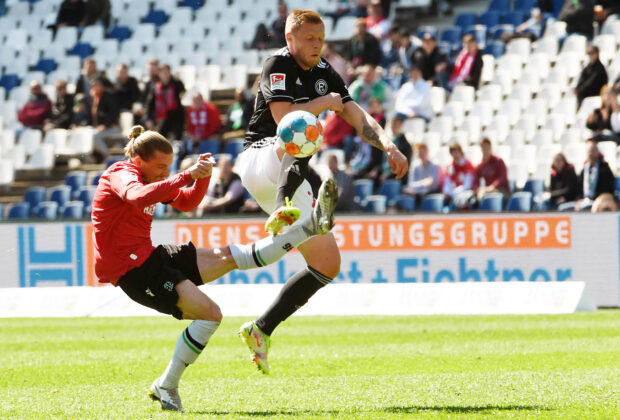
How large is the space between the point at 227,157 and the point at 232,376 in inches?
418

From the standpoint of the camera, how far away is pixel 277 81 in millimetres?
6941

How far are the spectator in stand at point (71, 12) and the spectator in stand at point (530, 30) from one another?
11082mm

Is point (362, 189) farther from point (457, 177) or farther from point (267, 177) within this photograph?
point (267, 177)

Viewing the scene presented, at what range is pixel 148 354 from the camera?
997 cm

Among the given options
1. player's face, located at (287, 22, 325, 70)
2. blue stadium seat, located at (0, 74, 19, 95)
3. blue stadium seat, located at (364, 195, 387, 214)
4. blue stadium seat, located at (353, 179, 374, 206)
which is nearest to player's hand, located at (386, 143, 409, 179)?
player's face, located at (287, 22, 325, 70)

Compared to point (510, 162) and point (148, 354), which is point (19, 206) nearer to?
point (510, 162)

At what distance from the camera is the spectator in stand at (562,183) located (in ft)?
52.1

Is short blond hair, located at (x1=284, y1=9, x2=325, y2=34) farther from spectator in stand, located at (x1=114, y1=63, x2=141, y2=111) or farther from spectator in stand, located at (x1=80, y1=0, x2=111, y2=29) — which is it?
spectator in stand, located at (x1=80, y1=0, x2=111, y2=29)

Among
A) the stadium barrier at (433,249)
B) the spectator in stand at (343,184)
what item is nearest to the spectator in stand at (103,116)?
the stadium barrier at (433,249)

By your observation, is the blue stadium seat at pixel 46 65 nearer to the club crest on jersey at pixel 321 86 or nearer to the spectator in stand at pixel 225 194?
the spectator in stand at pixel 225 194

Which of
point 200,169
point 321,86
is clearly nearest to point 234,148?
point 321,86

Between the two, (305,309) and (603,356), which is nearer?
(603,356)

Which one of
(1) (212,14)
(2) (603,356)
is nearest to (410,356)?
(2) (603,356)

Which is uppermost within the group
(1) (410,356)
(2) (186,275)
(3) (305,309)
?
(2) (186,275)
